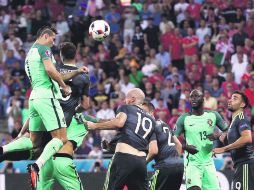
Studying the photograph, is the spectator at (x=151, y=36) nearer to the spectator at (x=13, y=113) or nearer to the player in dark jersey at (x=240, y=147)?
the spectator at (x=13, y=113)

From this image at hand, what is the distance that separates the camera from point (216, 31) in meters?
28.4

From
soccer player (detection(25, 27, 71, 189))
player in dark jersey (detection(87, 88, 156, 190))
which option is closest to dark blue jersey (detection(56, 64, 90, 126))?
soccer player (detection(25, 27, 71, 189))

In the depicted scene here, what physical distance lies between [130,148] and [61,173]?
4.01 ft

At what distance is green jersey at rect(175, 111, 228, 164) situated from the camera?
17.2 meters

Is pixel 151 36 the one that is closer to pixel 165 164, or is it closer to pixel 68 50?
pixel 165 164

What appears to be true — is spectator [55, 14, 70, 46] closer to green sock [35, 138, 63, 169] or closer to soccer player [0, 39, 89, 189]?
soccer player [0, 39, 89, 189]

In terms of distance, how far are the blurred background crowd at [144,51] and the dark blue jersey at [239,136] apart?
21.8 ft

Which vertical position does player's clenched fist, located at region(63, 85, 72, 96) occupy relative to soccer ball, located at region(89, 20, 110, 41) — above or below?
below

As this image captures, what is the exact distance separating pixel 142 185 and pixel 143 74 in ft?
40.0

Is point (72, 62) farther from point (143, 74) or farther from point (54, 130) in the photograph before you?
point (143, 74)

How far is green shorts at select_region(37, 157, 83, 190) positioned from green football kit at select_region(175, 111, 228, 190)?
269cm

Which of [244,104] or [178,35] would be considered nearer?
[244,104]

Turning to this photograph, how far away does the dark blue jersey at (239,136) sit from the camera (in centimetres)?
Answer: 1670

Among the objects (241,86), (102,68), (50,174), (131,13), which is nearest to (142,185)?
(50,174)
